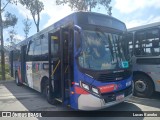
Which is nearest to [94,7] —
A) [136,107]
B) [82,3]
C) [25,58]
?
[82,3]

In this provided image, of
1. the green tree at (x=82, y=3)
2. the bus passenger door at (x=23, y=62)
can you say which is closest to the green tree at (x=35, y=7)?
the green tree at (x=82, y=3)

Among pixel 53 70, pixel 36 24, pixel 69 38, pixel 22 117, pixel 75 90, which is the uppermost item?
pixel 36 24

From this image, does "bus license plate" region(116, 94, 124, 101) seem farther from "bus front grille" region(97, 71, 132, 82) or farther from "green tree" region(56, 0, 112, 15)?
"green tree" region(56, 0, 112, 15)

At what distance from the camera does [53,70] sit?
23.8 ft

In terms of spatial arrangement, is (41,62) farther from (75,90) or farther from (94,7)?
(94,7)

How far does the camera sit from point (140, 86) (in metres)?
8.62

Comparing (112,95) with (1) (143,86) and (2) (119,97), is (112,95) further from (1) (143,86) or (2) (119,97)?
(1) (143,86)

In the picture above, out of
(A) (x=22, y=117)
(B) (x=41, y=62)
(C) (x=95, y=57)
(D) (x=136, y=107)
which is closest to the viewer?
(C) (x=95, y=57)

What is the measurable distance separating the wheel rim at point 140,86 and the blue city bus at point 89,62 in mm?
1975

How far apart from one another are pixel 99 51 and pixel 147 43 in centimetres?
341

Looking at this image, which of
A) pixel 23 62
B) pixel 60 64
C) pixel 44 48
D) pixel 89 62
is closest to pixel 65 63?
pixel 60 64

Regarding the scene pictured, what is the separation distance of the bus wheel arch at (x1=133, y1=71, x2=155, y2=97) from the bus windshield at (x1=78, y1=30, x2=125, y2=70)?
2.53 metres

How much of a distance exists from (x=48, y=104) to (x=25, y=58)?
4379 mm

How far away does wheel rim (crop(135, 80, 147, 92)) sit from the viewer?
845 centimetres
